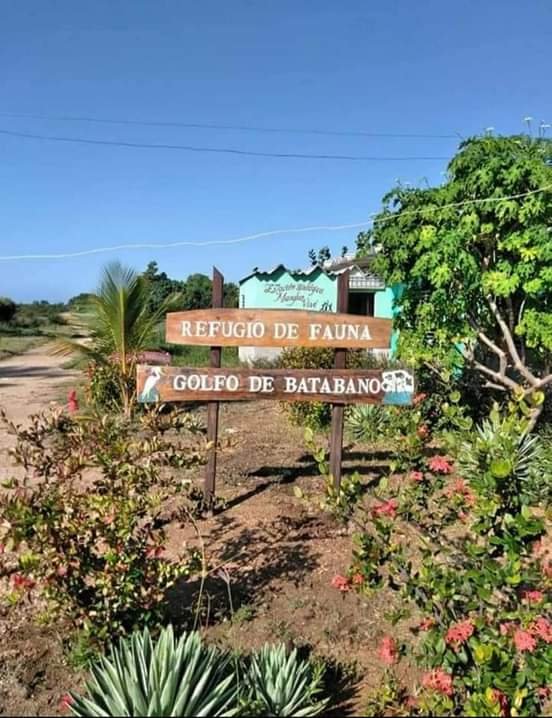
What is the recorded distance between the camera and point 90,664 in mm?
2801

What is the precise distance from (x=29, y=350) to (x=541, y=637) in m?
26.9

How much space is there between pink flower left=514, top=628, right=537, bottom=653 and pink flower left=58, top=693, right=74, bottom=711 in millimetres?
1878

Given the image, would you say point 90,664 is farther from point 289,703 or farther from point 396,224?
point 396,224

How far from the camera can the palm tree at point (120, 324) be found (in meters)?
9.22

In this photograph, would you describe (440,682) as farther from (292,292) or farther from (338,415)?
(292,292)

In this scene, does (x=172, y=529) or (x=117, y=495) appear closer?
(x=117, y=495)

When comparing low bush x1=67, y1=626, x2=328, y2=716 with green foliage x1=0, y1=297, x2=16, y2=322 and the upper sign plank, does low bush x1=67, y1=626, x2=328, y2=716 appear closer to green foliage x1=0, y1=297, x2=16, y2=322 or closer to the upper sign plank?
the upper sign plank

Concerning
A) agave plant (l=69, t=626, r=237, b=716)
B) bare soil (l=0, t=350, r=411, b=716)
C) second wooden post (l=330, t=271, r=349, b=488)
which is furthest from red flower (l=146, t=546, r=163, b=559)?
second wooden post (l=330, t=271, r=349, b=488)

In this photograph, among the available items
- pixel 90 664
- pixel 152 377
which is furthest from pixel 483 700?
pixel 152 377

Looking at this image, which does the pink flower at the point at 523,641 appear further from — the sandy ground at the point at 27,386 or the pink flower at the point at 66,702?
the sandy ground at the point at 27,386

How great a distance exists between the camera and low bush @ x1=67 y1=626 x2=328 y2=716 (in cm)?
221

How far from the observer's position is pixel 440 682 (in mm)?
2492

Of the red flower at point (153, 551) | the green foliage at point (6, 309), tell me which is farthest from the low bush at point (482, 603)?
the green foliage at point (6, 309)

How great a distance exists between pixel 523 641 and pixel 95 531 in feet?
6.76
